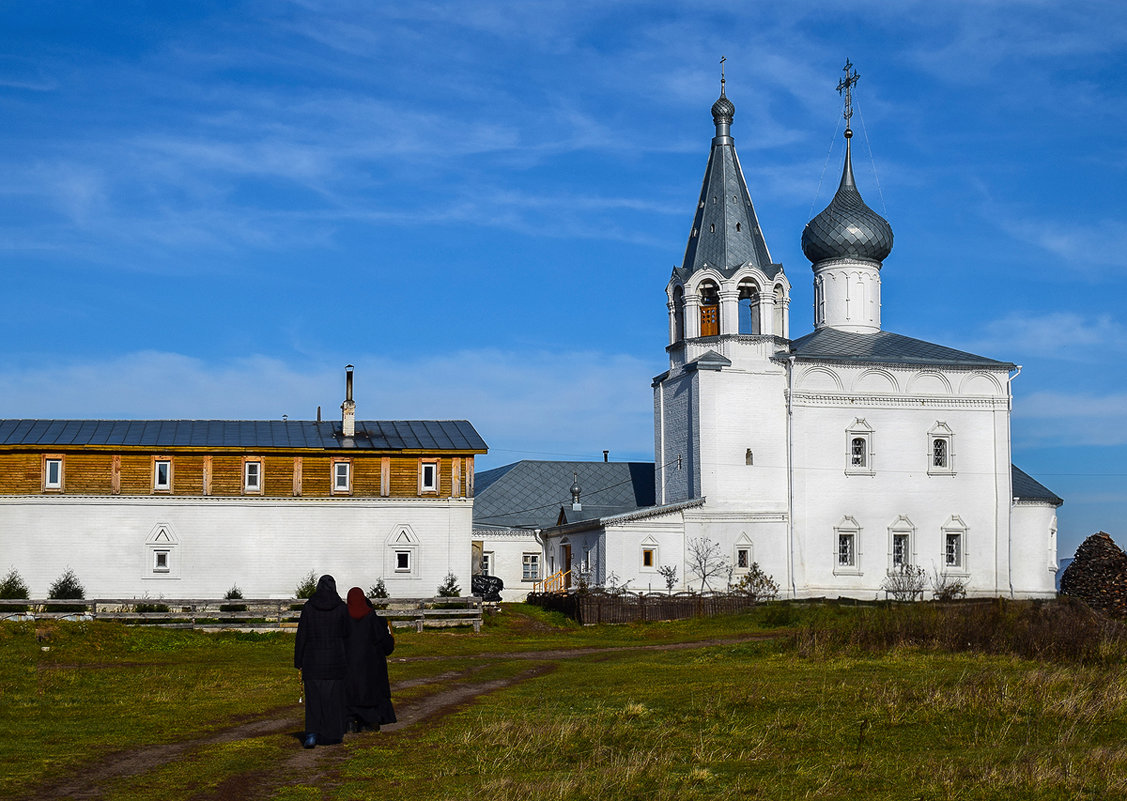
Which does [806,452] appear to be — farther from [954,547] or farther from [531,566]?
[531,566]

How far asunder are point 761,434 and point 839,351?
4.51 meters

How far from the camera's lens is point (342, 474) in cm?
4041

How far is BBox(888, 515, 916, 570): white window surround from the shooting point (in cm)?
4669

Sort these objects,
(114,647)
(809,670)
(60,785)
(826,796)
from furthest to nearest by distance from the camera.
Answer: (114,647) → (809,670) → (60,785) → (826,796)

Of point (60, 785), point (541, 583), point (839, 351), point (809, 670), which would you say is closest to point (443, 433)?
point (541, 583)

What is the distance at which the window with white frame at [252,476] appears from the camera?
39906 millimetres

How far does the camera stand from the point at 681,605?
38.5 meters

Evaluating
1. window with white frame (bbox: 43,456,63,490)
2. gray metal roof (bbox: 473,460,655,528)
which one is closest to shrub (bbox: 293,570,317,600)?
window with white frame (bbox: 43,456,63,490)

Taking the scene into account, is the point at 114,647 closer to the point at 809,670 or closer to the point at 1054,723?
the point at 809,670

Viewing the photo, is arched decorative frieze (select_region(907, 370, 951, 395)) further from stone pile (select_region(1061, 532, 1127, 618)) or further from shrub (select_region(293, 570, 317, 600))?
shrub (select_region(293, 570, 317, 600))

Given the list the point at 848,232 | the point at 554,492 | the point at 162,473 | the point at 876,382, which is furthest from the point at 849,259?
the point at 162,473

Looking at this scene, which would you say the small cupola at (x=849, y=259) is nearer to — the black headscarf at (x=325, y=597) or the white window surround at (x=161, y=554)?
the white window surround at (x=161, y=554)

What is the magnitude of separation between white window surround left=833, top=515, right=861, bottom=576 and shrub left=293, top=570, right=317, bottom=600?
1782cm

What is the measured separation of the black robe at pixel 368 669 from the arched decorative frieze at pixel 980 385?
36.5m
